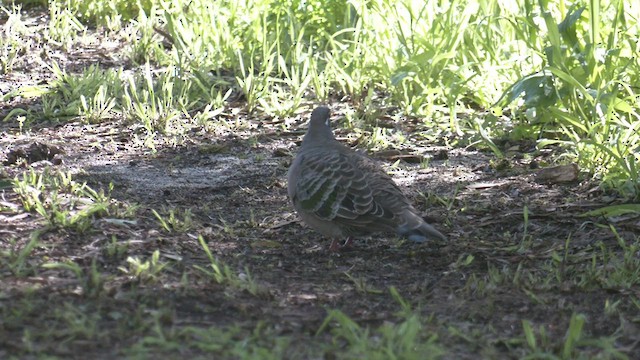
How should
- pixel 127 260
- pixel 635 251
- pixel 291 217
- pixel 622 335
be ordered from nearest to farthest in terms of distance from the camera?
1. pixel 622 335
2. pixel 127 260
3. pixel 635 251
4. pixel 291 217

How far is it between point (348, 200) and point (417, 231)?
40cm

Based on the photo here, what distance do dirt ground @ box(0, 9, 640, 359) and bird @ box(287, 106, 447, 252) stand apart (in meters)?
0.18

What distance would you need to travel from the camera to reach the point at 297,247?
17.8 feet

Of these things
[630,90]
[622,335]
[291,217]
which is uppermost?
[630,90]

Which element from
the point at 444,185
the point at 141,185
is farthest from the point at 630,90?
the point at 141,185

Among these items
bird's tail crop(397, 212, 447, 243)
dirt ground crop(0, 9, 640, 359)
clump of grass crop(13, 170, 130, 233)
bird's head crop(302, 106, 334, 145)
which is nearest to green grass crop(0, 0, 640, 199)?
dirt ground crop(0, 9, 640, 359)

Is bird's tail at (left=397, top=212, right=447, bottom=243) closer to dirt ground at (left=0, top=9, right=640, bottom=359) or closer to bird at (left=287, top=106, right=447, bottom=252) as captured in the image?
bird at (left=287, top=106, right=447, bottom=252)

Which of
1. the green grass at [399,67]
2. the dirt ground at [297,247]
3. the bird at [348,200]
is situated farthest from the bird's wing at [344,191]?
the green grass at [399,67]

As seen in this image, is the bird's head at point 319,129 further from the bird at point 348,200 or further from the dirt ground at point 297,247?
the dirt ground at point 297,247

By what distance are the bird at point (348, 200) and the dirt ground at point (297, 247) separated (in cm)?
18

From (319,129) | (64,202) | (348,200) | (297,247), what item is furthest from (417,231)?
(64,202)

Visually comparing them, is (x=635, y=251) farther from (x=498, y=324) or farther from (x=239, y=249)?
(x=239, y=249)

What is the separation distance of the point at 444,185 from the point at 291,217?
41.8 inches

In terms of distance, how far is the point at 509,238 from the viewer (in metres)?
5.45
